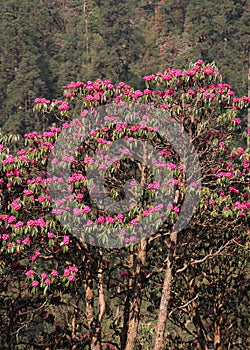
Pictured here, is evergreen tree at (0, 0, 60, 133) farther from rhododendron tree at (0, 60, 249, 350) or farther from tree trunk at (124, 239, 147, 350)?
tree trunk at (124, 239, 147, 350)

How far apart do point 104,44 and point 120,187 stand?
35.6 metres

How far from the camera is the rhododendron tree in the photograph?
204 inches

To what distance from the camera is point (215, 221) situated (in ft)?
20.6

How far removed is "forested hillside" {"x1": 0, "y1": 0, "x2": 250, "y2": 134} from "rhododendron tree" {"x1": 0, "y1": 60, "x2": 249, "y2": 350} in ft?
88.5

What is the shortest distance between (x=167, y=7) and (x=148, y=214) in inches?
1742

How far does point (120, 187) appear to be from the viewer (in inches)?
235

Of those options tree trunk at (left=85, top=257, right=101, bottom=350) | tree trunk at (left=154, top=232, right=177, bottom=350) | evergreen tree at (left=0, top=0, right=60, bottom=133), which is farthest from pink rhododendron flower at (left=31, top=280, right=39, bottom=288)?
evergreen tree at (left=0, top=0, right=60, bottom=133)

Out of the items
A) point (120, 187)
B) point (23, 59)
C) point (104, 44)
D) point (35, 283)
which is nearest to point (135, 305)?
point (120, 187)

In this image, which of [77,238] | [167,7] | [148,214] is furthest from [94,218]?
[167,7]

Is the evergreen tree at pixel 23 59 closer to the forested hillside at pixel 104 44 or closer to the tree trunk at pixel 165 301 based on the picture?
the forested hillside at pixel 104 44

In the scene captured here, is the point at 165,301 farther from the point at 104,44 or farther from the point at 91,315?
the point at 104,44

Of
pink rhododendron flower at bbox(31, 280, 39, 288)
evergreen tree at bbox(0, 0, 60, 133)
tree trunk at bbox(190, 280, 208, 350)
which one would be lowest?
evergreen tree at bbox(0, 0, 60, 133)

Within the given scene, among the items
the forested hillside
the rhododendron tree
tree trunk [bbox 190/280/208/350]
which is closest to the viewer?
the rhododendron tree

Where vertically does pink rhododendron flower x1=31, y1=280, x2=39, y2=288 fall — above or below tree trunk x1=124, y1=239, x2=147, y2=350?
above
